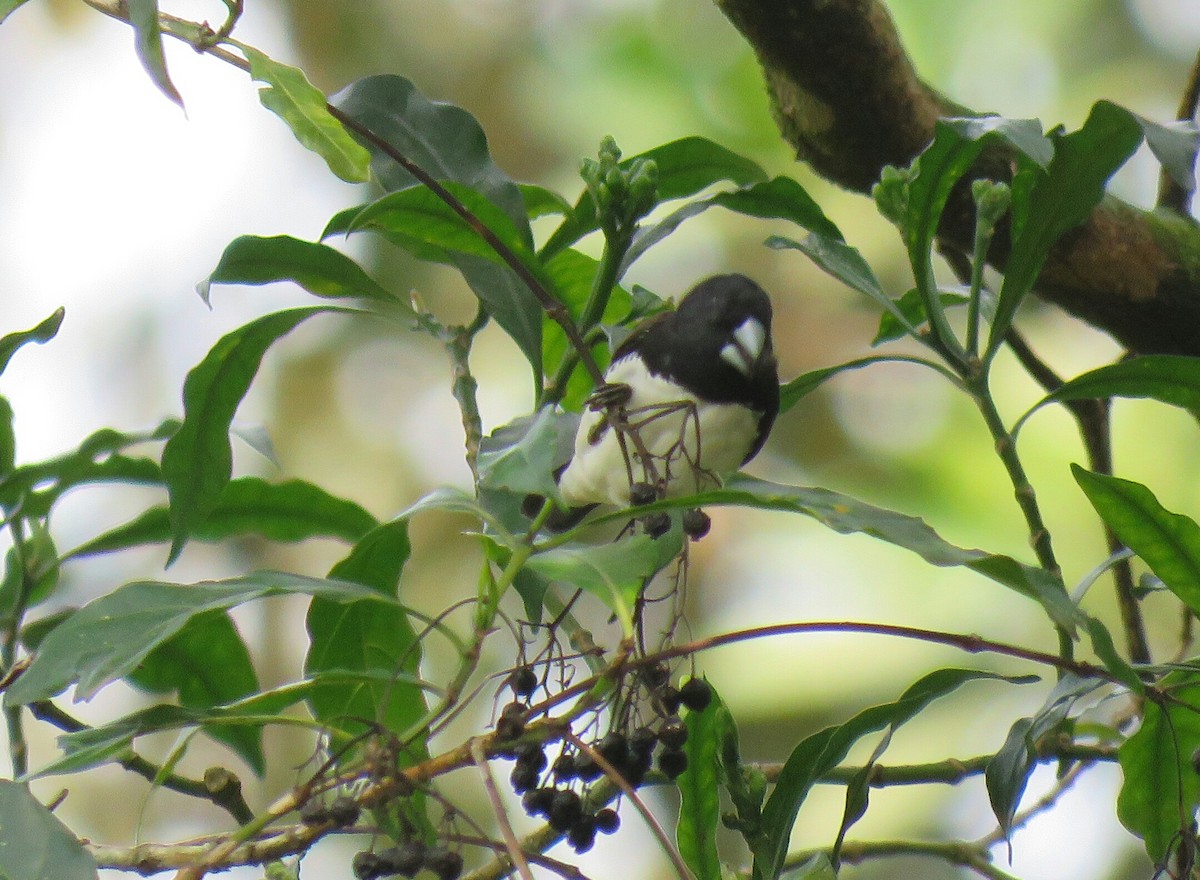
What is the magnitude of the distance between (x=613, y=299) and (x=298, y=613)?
2349 mm

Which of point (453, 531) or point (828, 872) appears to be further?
point (453, 531)

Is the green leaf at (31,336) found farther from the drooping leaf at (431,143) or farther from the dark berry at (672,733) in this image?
the dark berry at (672,733)

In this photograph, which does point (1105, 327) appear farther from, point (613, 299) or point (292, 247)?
point (292, 247)

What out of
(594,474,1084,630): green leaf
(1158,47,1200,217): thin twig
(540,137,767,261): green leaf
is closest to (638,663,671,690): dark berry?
(594,474,1084,630): green leaf

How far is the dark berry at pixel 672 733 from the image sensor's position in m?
0.79

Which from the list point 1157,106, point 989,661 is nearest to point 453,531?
point 989,661

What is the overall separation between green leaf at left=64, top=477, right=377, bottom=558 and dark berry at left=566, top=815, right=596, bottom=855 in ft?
1.38

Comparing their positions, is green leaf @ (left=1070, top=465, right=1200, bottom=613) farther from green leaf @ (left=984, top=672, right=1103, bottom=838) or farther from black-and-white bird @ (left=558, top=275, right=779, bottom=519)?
black-and-white bird @ (left=558, top=275, right=779, bottom=519)

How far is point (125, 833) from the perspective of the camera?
317 centimetres

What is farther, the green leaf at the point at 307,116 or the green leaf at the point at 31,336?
the green leaf at the point at 31,336

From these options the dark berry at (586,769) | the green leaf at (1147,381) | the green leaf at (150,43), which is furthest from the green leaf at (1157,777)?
the green leaf at (150,43)

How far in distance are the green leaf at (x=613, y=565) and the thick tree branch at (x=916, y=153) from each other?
1.93ft

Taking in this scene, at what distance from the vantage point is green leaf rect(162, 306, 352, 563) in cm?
98

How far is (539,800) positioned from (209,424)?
398 millimetres
